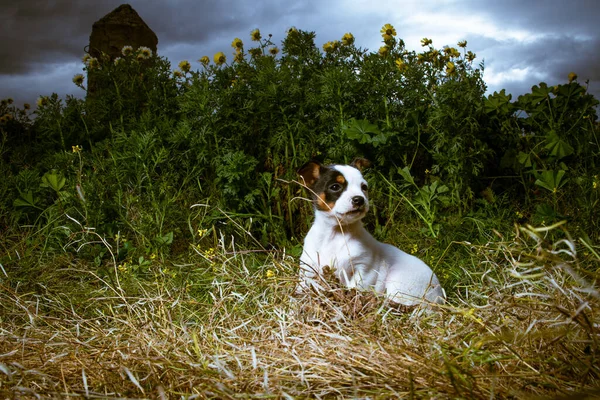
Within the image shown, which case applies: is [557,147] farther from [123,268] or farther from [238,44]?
[123,268]

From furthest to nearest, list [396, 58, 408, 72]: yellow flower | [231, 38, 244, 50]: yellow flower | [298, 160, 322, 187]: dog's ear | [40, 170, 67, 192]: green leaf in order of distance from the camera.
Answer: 1. [231, 38, 244, 50]: yellow flower
2. [396, 58, 408, 72]: yellow flower
3. [40, 170, 67, 192]: green leaf
4. [298, 160, 322, 187]: dog's ear

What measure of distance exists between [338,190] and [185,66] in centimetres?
272

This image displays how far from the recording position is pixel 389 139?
430 cm

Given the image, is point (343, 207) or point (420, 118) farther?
point (420, 118)

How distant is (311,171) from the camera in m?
3.39

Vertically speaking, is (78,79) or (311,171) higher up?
(78,79)

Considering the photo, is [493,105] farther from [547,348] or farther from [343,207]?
[547,348]

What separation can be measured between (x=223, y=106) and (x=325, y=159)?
969mm

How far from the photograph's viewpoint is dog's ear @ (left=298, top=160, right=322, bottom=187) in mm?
3346

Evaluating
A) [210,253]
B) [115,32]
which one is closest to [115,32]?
[115,32]

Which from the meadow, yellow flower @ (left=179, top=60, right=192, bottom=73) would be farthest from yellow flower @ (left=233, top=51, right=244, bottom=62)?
yellow flower @ (left=179, top=60, right=192, bottom=73)

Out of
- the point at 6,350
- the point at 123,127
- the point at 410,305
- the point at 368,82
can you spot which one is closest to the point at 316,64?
the point at 368,82

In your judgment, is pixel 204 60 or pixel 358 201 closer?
pixel 358 201

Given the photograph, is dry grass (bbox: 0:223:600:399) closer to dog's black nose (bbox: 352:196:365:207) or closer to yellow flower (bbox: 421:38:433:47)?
dog's black nose (bbox: 352:196:365:207)
